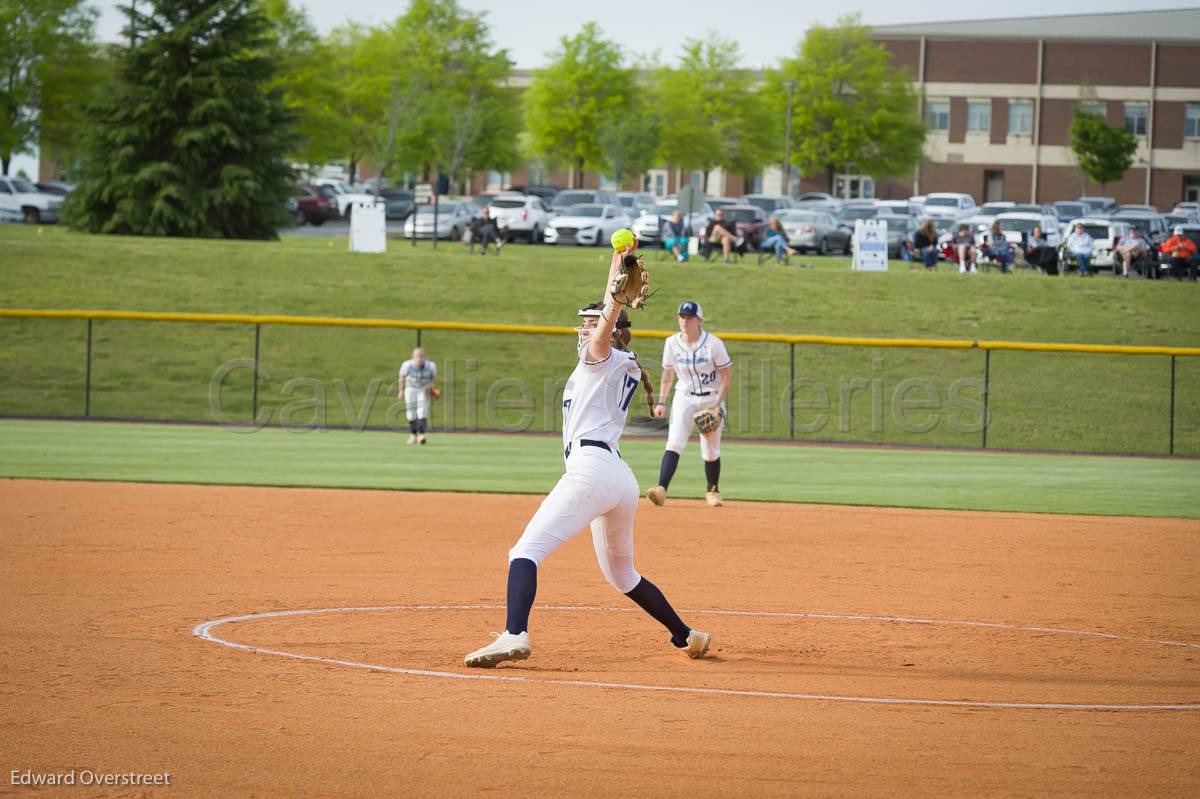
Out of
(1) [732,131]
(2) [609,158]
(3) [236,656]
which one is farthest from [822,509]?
(1) [732,131]

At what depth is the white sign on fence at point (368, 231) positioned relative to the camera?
1425 inches

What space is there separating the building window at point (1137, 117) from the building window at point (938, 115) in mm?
9454

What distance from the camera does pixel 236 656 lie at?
7.75 meters

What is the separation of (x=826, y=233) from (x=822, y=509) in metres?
30.3

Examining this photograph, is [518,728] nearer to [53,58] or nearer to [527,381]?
[527,381]

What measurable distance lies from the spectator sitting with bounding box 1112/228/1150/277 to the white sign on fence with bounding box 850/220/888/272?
23.5 feet

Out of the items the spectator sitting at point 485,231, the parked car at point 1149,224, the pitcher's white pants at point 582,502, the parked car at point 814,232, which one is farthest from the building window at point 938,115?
the pitcher's white pants at point 582,502

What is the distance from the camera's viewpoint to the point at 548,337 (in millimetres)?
29875

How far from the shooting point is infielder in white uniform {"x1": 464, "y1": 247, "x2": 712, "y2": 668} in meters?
7.49

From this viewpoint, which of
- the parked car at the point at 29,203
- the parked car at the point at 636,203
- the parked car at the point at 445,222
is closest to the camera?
the parked car at the point at 445,222

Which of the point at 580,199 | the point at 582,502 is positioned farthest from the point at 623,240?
the point at 580,199

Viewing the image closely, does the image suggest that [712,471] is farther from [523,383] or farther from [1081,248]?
[1081,248]

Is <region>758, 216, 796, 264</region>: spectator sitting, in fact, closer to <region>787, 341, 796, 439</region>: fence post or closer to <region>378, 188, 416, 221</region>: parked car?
<region>787, 341, 796, 439</region>: fence post

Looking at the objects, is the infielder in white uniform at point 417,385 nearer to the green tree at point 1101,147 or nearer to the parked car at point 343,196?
the parked car at point 343,196
